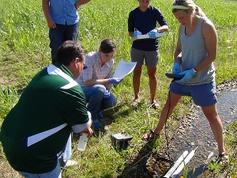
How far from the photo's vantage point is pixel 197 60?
242 cm

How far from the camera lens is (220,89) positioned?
4375 millimetres

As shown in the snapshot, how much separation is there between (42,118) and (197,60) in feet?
4.80

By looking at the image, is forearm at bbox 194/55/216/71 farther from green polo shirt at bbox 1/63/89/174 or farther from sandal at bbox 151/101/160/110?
sandal at bbox 151/101/160/110

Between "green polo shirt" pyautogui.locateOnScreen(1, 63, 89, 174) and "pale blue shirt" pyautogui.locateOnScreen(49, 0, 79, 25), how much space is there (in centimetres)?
204

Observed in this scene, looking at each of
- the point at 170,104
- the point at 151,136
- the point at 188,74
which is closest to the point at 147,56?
the point at 170,104

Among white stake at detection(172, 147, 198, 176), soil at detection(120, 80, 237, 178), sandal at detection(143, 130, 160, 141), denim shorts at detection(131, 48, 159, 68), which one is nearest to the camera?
white stake at detection(172, 147, 198, 176)

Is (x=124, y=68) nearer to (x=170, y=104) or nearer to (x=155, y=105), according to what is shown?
(x=155, y=105)

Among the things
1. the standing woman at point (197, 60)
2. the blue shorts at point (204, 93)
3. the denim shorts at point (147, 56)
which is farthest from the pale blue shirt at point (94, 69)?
the blue shorts at point (204, 93)

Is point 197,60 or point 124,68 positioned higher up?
point 197,60

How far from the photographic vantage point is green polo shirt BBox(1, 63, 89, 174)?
160cm

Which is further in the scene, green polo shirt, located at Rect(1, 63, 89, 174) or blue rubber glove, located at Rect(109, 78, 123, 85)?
blue rubber glove, located at Rect(109, 78, 123, 85)

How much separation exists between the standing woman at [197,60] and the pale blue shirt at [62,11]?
1.63 metres

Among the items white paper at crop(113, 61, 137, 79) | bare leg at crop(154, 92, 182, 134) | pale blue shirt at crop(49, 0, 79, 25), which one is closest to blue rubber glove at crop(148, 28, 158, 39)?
white paper at crop(113, 61, 137, 79)

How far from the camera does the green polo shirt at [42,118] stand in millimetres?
1604
